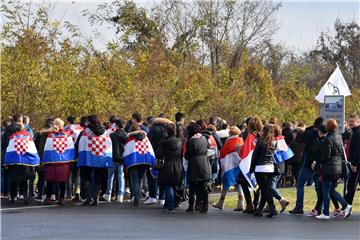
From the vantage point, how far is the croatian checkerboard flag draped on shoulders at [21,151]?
1931 cm

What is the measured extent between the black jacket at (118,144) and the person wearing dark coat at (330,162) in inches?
188

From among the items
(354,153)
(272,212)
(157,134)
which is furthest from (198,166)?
(354,153)

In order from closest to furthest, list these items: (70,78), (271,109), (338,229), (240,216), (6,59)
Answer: (338,229), (240,216), (6,59), (70,78), (271,109)

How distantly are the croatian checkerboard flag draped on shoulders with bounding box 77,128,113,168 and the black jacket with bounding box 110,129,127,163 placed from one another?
0.21 m

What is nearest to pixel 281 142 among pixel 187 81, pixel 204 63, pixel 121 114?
pixel 121 114

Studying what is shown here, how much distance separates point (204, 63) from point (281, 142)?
102ft

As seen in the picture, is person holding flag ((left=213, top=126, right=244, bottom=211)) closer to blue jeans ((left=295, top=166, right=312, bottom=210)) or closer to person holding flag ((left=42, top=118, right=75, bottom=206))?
blue jeans ((left=295, top=166, right=312, bottom=210))

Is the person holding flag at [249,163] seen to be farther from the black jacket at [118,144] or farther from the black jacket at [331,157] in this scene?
the black jacket at [118,144]

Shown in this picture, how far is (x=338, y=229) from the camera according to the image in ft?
50.3

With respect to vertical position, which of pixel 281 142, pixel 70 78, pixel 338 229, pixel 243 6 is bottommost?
pixel 338 229

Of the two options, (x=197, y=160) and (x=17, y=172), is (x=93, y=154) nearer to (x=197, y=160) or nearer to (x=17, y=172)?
(x=17, y=172)

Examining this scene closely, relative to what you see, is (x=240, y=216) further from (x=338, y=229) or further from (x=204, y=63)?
(x=204, y=63)

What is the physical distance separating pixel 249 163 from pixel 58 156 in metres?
4.01

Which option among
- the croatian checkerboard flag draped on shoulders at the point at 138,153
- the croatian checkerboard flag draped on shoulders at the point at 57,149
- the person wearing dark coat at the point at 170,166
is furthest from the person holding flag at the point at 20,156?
the person wearing dark coat at the point at 170,166
